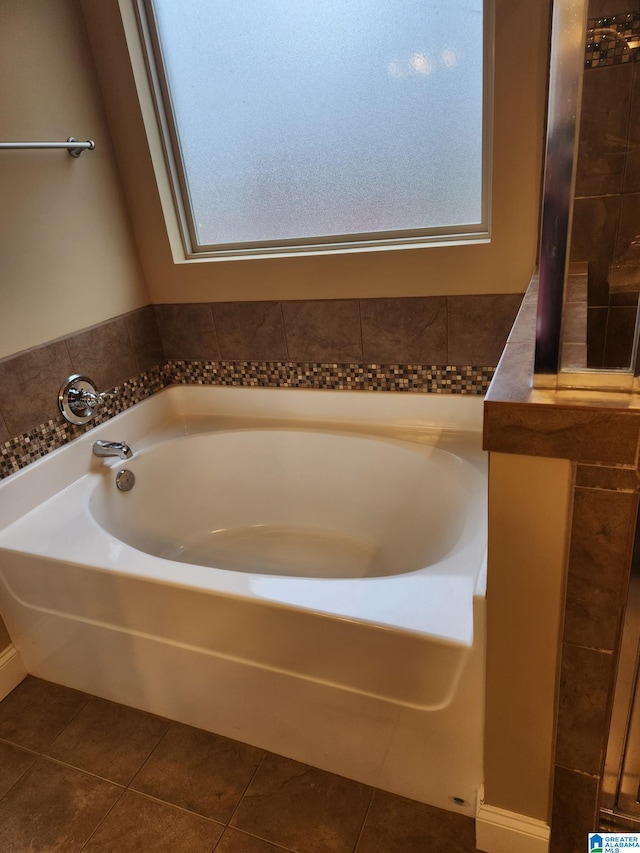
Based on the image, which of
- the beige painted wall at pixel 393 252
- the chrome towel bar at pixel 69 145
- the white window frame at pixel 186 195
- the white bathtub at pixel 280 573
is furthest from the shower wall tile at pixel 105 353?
the chrome towel bar at pixel 69 145

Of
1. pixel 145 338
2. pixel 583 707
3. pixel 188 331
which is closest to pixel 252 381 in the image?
pixel 188 331

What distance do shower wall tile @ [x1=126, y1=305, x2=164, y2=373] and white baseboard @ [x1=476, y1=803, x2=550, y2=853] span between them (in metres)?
1.90

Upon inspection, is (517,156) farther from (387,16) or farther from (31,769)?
(31,769)

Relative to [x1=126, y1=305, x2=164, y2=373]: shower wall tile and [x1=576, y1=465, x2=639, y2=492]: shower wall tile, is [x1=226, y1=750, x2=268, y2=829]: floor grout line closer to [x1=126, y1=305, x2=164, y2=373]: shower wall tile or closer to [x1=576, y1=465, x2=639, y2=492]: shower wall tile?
[x1=576, y1=465, x2=639, y2=492]: shower wall tile

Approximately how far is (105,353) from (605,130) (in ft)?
5.85

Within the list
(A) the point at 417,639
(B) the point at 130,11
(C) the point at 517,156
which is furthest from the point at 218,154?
(A) the point at 417,639

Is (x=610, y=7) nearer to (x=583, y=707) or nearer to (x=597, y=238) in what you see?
(x=597, y=238)

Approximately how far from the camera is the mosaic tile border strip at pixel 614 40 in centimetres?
140

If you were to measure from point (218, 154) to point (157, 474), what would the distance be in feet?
Result: 4.13

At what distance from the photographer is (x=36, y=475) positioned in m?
1.80

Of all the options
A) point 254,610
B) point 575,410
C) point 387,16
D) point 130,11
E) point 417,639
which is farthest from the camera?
point 130,11

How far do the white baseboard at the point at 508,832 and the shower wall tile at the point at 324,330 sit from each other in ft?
4.71

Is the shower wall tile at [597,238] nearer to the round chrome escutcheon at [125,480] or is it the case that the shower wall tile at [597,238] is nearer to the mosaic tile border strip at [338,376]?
the mosaic tile border strip at [338,376]

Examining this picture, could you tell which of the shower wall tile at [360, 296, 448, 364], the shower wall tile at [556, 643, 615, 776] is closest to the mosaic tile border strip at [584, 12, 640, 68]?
the shower wall tile at [360, 296, 448, 364]
